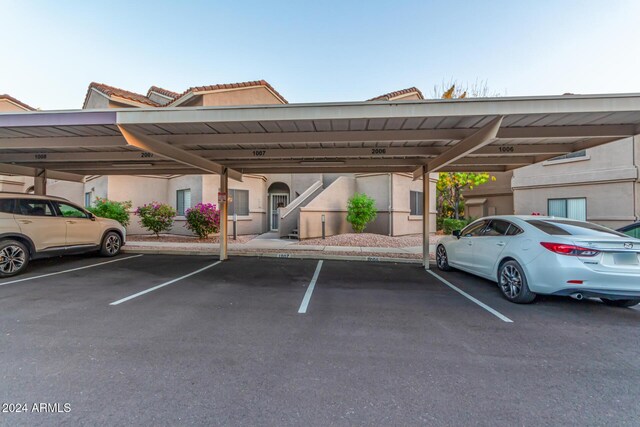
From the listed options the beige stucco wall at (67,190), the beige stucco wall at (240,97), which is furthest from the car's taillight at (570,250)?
the beige stucco wall at (67,190)

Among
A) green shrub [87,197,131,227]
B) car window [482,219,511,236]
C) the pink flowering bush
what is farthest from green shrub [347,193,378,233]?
green shrub [87,197,131,227]

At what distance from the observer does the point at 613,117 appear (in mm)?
5219

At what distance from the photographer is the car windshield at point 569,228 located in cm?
454

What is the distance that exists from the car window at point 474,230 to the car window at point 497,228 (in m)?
0.21

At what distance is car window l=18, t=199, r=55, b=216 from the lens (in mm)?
6852

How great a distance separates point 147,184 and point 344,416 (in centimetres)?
1634

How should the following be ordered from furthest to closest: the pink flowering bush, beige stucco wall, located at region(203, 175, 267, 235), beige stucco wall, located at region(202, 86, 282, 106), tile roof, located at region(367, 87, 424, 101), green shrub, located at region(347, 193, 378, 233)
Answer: tile roof, located at region(367, 87, 424, 101) < beige stucco wall, located at region(203, 175, 267, 235) < beige stucco wall, located at region(202, 86, 282, 106) < green shrub, located at region(347, 193, 378, 233) < the pink flowering bush

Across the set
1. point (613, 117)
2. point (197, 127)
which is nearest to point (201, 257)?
point (197, 127)

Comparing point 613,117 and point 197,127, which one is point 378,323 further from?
point 613,117

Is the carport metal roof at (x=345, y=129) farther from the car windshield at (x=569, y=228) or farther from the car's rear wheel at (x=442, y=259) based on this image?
the car's rear wheel at (x=442, y=259)

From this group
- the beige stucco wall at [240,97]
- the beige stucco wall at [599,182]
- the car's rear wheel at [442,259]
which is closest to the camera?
the car's rear wheel at [442,259]

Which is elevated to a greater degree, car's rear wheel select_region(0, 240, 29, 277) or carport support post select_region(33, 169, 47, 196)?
carport support post select_region(33, 169, 47, 196)

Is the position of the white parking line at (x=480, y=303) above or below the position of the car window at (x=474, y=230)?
below

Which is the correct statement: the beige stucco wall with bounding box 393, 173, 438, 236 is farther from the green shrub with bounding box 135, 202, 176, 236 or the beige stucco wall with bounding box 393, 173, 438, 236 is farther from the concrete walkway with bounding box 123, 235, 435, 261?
the green shrub with bounding box 135, 202, 176, 236
